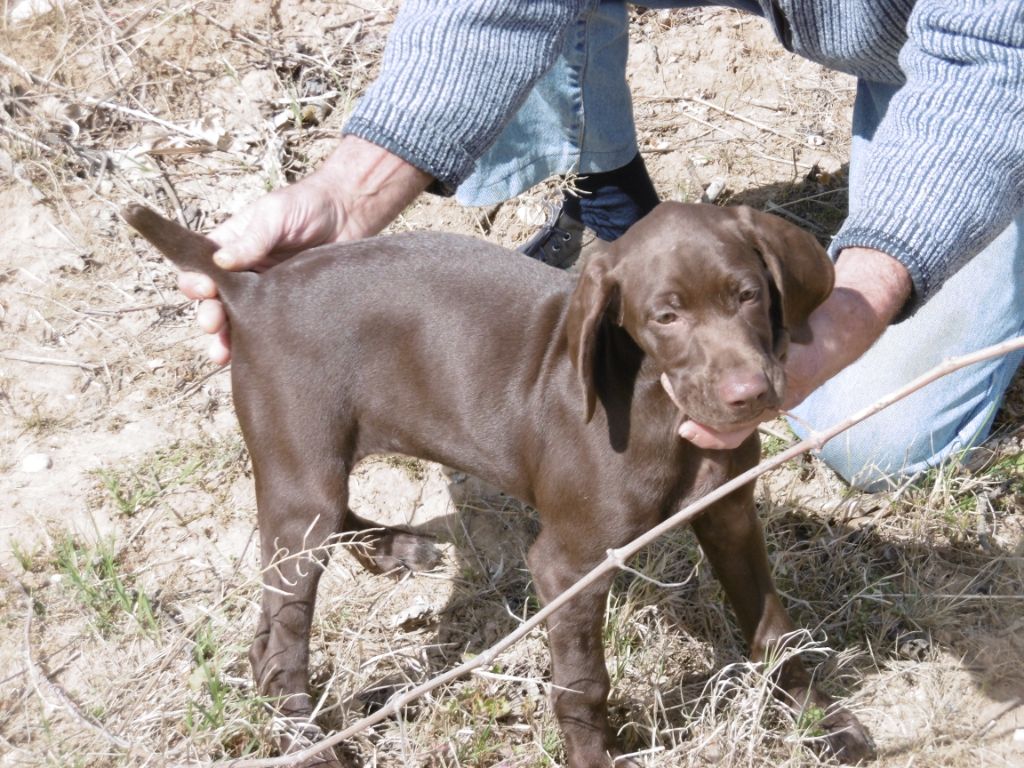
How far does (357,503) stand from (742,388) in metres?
1.90

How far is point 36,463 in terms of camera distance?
4.24 m

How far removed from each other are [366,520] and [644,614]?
0.94m

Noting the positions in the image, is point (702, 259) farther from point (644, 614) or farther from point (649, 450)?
point (644, 614)

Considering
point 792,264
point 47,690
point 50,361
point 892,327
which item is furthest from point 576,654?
point 50,361

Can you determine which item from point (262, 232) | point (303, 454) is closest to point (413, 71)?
point (262, 232)

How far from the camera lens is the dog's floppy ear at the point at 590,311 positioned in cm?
279

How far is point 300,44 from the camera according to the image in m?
5.79

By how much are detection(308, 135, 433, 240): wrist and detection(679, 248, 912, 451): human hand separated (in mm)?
1152

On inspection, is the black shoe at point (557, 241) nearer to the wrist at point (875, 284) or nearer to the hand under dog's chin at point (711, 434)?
the wrist at point (875, 284)

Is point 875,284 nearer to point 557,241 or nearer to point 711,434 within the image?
point 711,434

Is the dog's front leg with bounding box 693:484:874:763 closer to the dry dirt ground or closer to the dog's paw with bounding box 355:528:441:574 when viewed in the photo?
the dry dirt ground

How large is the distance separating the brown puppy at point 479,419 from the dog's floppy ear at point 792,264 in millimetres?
61

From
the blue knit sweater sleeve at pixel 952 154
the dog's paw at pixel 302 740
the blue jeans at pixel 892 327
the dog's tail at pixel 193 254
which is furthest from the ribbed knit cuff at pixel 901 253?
the dog's paw at pixel 302 740

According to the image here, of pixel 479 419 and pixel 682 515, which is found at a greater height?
pixel 682 515
